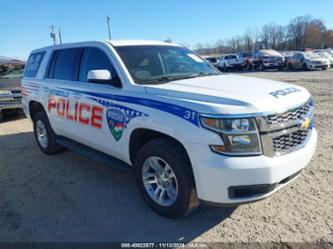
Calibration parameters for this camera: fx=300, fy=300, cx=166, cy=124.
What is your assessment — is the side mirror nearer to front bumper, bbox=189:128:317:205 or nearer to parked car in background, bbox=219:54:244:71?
front bumper, bbox=189:128:317:205

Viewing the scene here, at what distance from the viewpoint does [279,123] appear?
2809mm

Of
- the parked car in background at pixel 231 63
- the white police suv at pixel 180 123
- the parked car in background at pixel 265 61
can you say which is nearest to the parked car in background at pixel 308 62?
the parked car in background at pixel 265 61

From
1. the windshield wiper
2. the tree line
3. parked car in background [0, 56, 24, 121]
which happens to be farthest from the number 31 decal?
the tree line

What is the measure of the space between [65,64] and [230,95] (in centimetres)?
312

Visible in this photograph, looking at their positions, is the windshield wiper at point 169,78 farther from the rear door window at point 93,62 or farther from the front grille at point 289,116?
the front grille at point 289,116

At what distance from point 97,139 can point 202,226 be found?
Answer: 1.84m

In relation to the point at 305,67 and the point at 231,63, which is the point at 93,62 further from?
the point at 231,63

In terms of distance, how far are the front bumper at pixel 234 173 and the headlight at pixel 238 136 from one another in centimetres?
6

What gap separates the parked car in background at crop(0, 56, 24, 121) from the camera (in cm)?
884

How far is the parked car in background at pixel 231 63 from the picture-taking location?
1229 inches

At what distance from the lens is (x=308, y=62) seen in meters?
24.5

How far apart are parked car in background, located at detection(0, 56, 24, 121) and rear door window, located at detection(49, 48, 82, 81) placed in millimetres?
4380

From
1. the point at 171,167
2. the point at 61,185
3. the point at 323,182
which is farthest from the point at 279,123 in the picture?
the point at 61,185

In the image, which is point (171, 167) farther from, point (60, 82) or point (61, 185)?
point (60, 82)
